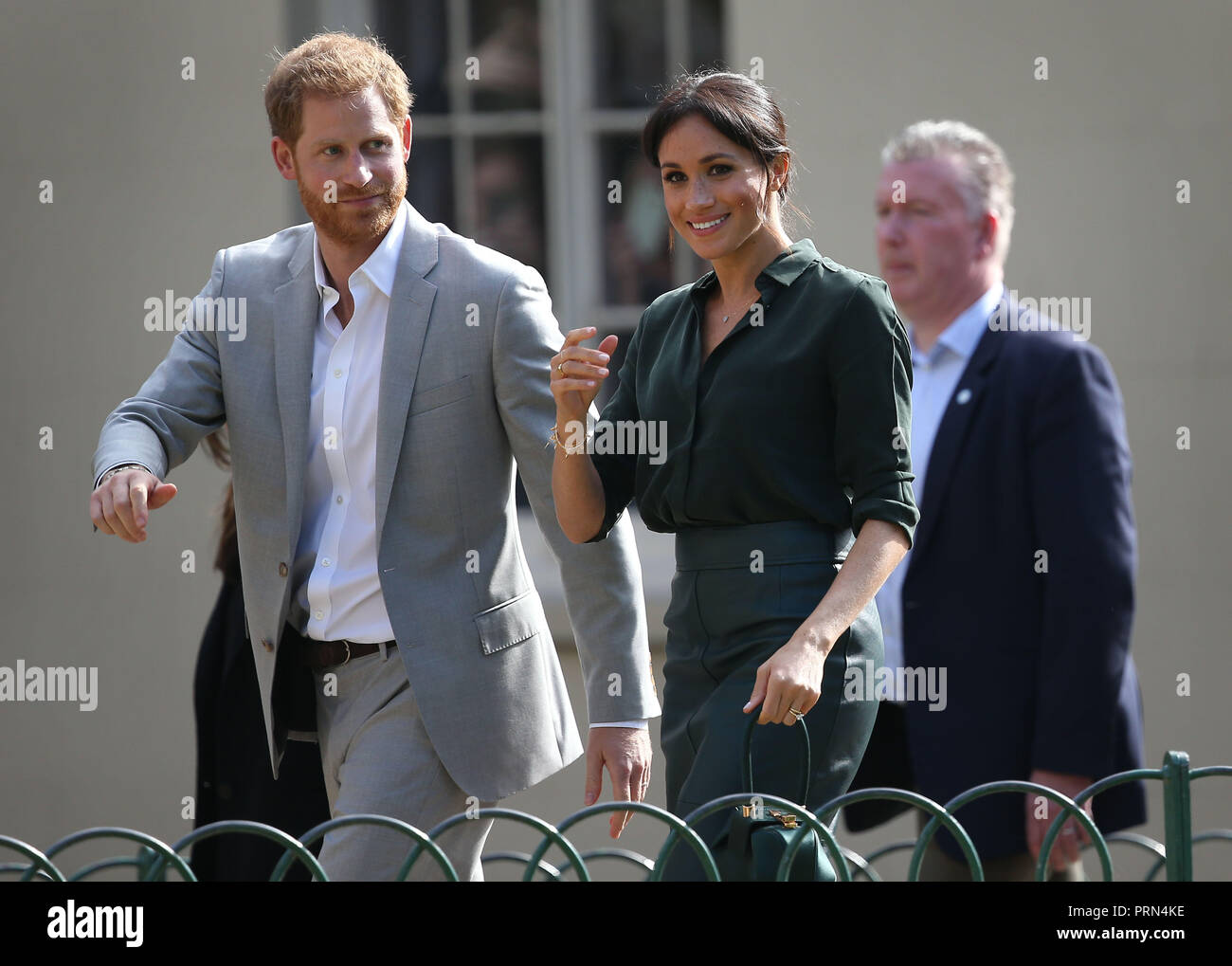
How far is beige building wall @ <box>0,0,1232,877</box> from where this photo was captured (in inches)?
223

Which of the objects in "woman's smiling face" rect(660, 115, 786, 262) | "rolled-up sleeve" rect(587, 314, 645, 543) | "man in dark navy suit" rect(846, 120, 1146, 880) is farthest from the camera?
"man in dark navy suit" rect(846, 120, 1146, 880)

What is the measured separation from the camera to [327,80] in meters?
3.05

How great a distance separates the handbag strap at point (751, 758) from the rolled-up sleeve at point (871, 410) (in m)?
0.33

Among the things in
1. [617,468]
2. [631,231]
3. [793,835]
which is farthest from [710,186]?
[631,231]

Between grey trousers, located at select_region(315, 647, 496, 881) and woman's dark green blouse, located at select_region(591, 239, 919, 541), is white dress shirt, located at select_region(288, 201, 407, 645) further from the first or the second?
woman's dark green blouse, located at select_region(591, 239, 919, 541)

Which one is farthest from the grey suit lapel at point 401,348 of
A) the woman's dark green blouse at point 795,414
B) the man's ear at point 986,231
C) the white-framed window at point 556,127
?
the white-framed window at point 556,127

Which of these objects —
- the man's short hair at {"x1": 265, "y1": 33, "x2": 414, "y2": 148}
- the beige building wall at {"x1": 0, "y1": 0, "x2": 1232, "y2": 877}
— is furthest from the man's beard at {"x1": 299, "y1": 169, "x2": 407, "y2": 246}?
the beige building wall at {"x1": 0, "y1": 0, "x2": 1232, "y2": 877}

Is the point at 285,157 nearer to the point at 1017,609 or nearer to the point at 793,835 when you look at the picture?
the point at 793,835

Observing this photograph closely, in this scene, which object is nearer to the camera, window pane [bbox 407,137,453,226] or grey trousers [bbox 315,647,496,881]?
grey trousers [bbox 315,647,496,881]

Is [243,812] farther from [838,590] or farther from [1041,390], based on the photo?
[1041,390]

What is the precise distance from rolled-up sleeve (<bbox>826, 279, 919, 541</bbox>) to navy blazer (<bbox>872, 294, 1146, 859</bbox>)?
1354 mm

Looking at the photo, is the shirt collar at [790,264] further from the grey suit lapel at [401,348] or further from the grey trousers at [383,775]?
the grey trousers at [383,775]
